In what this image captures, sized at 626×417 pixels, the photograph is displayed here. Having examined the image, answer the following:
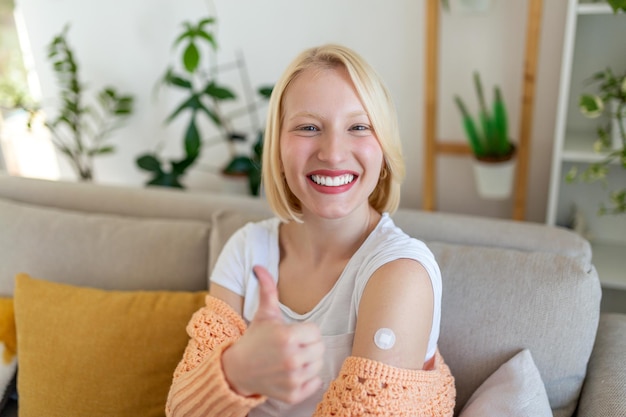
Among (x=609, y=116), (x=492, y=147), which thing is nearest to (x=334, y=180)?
(x=492, y=147)

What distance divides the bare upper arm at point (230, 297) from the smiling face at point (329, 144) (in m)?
0.27

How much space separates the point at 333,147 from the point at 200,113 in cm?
163

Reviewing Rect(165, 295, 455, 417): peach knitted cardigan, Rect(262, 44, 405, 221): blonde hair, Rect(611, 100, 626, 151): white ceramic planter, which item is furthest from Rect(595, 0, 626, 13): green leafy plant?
Rect(165, 295, 455, 417): peach knitted cardigan

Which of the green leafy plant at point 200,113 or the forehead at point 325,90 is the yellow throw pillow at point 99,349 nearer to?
the forehead at point 325,90

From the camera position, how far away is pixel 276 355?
0.73 metres

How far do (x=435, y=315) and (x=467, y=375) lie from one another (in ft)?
0.85

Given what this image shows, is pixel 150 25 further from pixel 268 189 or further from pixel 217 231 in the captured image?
pixel 268 189

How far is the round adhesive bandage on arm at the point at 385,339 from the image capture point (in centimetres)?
88

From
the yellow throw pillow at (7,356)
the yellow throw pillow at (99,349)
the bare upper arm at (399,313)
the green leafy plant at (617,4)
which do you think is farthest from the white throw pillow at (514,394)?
the yellow throw pillow at (7,356)

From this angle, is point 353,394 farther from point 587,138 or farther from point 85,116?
point 85,116

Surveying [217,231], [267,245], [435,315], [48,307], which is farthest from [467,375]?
[48,307]

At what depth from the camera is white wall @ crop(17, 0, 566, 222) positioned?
1863 millimetres

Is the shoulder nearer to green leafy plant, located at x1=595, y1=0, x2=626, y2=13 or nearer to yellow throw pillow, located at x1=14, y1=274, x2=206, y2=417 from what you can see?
yellow throw pillow, located at x1=14, y1=274, x2=206, y2=417

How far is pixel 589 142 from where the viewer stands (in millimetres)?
1764
